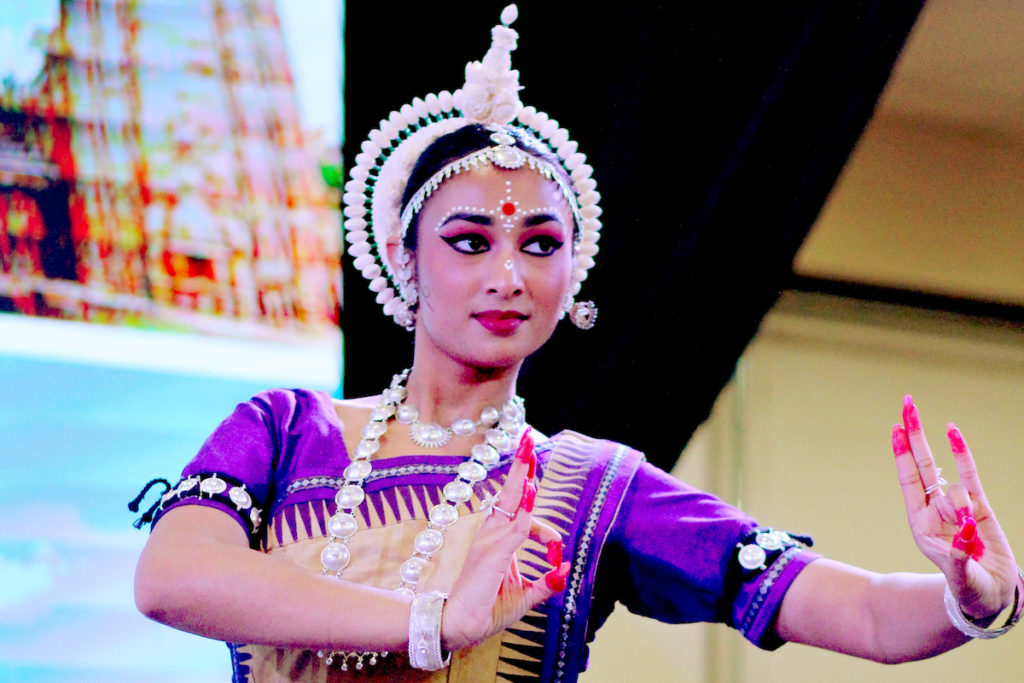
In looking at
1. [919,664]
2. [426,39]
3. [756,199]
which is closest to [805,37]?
[756,199]

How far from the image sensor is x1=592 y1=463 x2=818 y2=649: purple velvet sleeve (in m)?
1.30

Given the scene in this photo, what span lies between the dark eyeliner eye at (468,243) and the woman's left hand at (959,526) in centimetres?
62

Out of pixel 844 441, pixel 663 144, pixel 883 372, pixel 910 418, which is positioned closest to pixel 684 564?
pixel 910 418

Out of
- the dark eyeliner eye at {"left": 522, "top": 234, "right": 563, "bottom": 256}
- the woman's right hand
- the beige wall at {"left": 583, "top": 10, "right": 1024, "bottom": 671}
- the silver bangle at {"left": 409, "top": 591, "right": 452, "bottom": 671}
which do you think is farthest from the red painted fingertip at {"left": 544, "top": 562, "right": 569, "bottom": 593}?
the beige wall at {"left": 583, "top": 10, "right": 1024, "bottom": 671}

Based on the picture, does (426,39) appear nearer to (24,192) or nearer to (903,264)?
(24,192)

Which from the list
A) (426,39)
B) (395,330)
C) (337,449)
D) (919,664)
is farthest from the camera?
(919,664)

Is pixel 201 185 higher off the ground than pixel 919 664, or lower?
higher

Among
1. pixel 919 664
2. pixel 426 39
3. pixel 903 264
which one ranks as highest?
pixel 426 39

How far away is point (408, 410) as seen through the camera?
1570 mm

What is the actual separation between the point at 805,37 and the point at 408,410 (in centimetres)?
122

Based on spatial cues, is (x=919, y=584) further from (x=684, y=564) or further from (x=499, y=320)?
(x=499, y=320)

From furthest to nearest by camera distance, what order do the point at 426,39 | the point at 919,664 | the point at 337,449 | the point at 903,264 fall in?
1. the point at 903,264
2. the point at 919,664
3. the point at 426,39
4. the point at 337,449

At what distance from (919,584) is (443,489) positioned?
639mm

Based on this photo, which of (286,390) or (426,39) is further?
(426,39)
